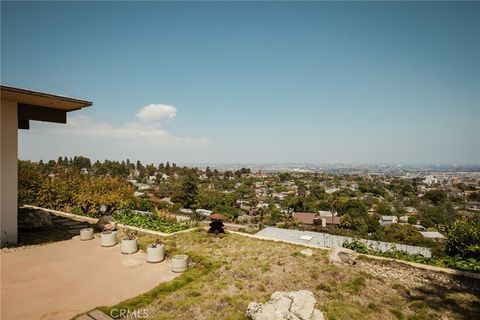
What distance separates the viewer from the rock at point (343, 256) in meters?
7.37

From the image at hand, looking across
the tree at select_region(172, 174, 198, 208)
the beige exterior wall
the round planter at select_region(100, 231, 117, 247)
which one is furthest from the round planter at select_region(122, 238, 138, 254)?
the tree at select_region(172, 174, 198, 208)

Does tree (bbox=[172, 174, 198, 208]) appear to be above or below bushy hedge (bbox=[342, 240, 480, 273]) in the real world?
below

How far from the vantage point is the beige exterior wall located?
744 centimetres

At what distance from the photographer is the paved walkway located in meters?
4.52

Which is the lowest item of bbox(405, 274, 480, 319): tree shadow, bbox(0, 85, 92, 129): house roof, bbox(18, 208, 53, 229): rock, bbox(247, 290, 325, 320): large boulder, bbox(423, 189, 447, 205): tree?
bbox(423, 189, 447, 205): tree

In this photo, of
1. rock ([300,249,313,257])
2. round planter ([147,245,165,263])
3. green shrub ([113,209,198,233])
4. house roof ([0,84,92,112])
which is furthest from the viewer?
green shrub ([113,209,198,233])

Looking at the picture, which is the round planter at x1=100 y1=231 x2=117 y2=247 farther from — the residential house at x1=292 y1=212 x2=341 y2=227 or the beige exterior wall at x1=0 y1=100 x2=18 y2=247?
the residential house at x1=292 y1=212 x2=341 y2=227

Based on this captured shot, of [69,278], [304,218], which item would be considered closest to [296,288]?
[69,278]

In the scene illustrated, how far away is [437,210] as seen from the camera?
52312 mm

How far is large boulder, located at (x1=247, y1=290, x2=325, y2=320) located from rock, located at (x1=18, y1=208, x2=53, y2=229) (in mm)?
8285

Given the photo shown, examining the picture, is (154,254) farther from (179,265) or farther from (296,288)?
(296,288)

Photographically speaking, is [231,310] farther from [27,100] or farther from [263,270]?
[27,100]

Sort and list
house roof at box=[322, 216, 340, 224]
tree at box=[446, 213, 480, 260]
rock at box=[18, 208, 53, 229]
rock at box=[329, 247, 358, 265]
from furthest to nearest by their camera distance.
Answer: house roof at box=[322, 216, 340, 224] → rock at box=[18, 208, 53, 229] → tree at box=[446, 213, 480, 260] → rock at box=[329, 247, 358, 265]

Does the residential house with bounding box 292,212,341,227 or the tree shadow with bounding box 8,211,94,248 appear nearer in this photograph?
the tree shadow with bounding box 8,211,94,248
